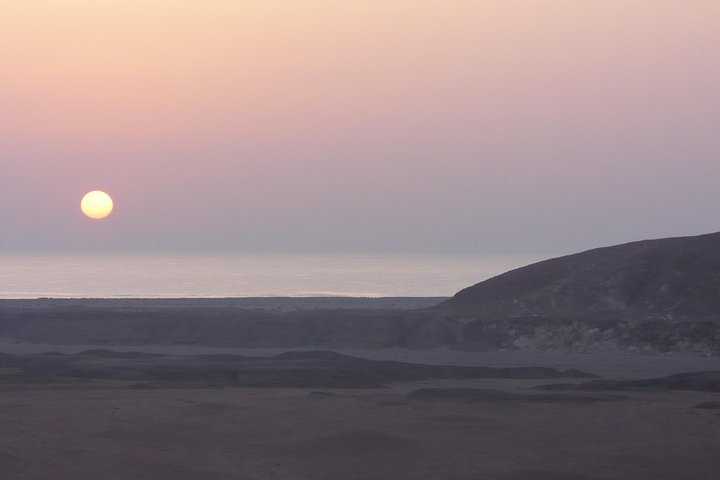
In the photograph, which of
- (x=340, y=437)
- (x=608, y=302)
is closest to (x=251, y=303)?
(x=608, y=302)

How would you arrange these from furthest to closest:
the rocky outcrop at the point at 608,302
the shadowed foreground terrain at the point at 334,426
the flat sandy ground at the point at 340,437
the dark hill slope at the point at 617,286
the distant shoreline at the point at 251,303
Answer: the distant shoreline at the point at 251,303, the dark hill slope at the point at 617,286, the rocky outcrop at the point at 608,302, the shadowed foreground terrain at the point at 334,426, the flat sandy ground at the point at 340,437

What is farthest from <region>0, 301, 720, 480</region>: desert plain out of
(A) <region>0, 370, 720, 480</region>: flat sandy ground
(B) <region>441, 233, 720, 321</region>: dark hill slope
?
(B) <region>441, 233, 720, 321</region>: dark hill slope

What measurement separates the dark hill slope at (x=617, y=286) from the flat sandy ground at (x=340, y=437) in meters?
26.6

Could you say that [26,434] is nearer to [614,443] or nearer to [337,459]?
[337,459]

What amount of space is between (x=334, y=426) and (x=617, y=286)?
1560 inches

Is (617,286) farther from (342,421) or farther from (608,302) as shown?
(342,421)

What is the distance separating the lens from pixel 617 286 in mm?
60406

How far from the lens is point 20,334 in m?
54.5

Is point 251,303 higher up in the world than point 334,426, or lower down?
→ higher up

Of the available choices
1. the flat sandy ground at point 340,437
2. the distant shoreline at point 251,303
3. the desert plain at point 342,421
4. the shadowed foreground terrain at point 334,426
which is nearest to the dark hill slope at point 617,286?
the distant shoreline at point 251,303

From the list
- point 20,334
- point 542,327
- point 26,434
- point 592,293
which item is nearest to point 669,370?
point 542,327

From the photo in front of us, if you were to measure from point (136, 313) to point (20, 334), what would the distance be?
639cm

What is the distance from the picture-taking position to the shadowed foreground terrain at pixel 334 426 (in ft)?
62.7

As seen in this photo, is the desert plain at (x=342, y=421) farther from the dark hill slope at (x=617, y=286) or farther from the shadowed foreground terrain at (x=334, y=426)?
the dark hill slope at (x=617, y=286)
